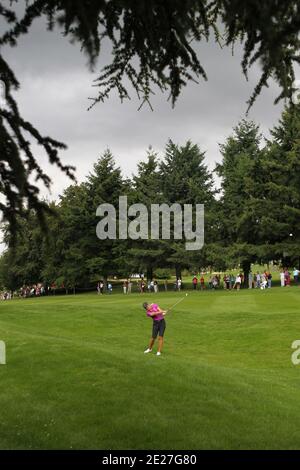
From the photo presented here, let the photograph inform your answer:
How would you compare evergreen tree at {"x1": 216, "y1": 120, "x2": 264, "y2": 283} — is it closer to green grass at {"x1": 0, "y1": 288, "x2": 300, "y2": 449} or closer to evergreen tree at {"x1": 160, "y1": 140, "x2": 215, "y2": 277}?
evergreen tree at {"x1": 160, "y1": 140, "x2": 215, "y2": 277}

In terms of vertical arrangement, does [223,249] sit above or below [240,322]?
above

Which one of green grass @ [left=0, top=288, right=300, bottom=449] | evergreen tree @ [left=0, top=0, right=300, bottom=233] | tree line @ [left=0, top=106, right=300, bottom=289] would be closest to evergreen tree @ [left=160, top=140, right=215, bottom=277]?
tree line @ [left=0, top=106, right=300, bottom=289]

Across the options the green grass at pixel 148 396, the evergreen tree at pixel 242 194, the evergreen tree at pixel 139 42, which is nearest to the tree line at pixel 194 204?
the evergreen tree at pixel 242 194

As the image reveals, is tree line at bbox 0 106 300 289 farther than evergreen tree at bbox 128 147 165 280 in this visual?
No

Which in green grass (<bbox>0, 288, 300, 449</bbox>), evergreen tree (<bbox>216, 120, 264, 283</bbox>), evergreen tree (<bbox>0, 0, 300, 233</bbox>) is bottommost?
green grass (<bbox>0, 288, 300, 449</bbox>)

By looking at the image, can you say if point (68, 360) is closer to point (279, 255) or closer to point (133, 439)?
point (133, 439)

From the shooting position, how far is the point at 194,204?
58469mm

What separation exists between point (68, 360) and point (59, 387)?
2.13m

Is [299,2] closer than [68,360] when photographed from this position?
Yes

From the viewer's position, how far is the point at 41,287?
64.6 metres

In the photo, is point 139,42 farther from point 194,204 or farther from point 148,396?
point 194,204

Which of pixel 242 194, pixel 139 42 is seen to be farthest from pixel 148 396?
pixel 242 194

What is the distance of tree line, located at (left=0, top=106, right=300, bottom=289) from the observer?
50531mm
